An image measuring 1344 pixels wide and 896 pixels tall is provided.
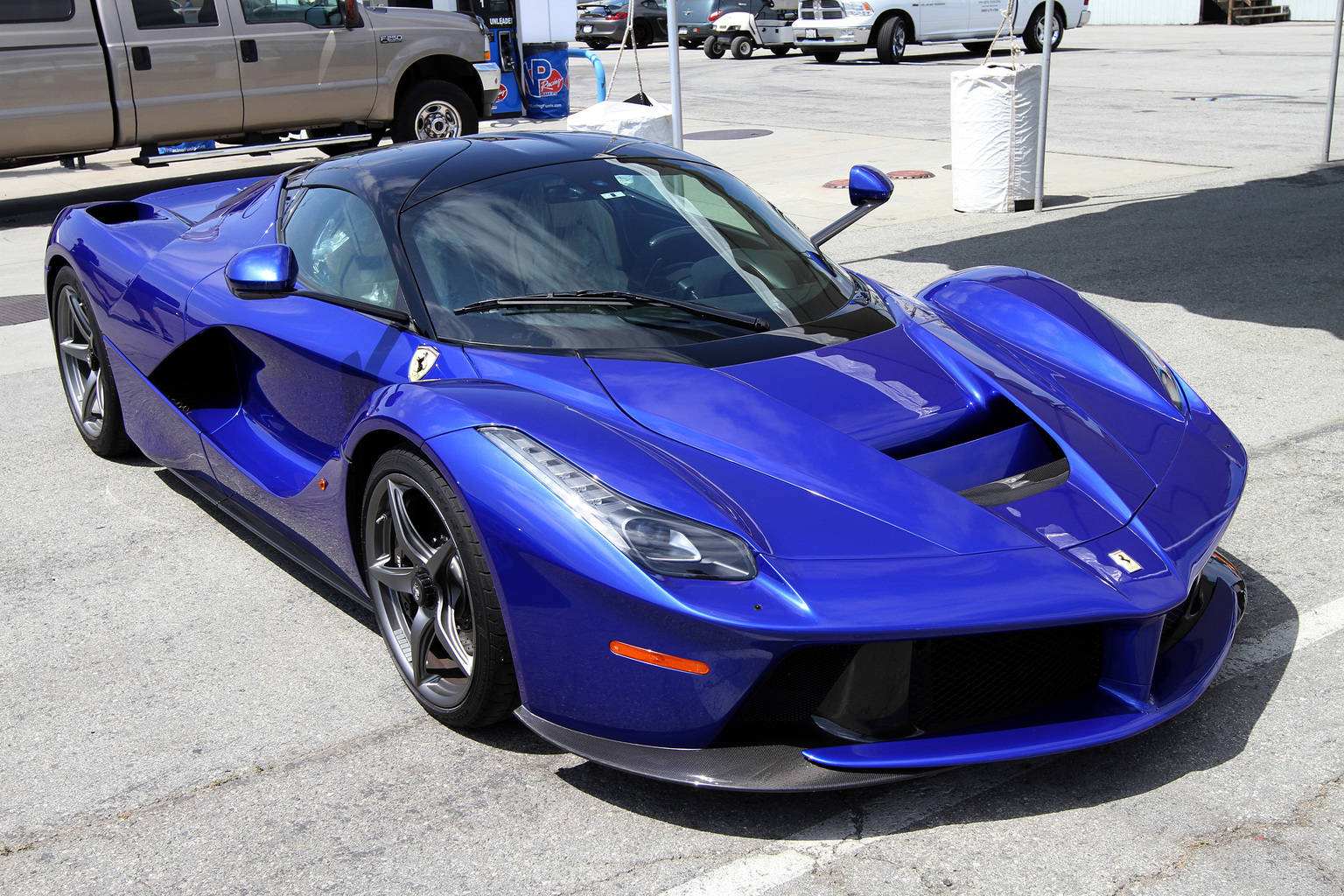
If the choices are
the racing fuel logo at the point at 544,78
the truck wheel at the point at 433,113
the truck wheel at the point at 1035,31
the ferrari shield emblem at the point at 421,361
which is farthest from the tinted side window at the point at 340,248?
the truck wheel at the point at 1035,31

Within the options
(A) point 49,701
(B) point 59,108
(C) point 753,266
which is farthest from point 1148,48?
(A) point 49,701

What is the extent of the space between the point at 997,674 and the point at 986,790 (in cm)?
29

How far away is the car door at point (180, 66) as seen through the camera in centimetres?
1079

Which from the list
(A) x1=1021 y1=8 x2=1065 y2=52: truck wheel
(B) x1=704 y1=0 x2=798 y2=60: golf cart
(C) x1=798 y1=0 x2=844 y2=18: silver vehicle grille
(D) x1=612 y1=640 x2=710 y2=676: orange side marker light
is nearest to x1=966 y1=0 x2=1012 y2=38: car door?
(A) x1=1021 y1=8 x2=1065 y2=52: truck wheel

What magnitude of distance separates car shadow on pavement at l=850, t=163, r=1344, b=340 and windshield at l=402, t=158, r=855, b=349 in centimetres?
359

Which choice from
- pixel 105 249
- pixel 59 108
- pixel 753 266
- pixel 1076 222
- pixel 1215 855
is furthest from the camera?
pixel 59 108

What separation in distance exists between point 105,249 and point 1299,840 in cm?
424

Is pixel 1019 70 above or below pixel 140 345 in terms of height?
above

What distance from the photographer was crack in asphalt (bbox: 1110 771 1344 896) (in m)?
2.27

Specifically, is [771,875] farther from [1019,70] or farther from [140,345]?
[1019,70]

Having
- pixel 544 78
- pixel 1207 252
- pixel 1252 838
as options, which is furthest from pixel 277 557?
pixel 544 78

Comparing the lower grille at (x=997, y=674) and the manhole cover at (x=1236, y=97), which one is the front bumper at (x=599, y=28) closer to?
the manhole cover at (x=1236, y=97)

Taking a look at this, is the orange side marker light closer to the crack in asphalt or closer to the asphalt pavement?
the asphalt pavement

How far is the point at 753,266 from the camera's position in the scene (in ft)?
11.8
